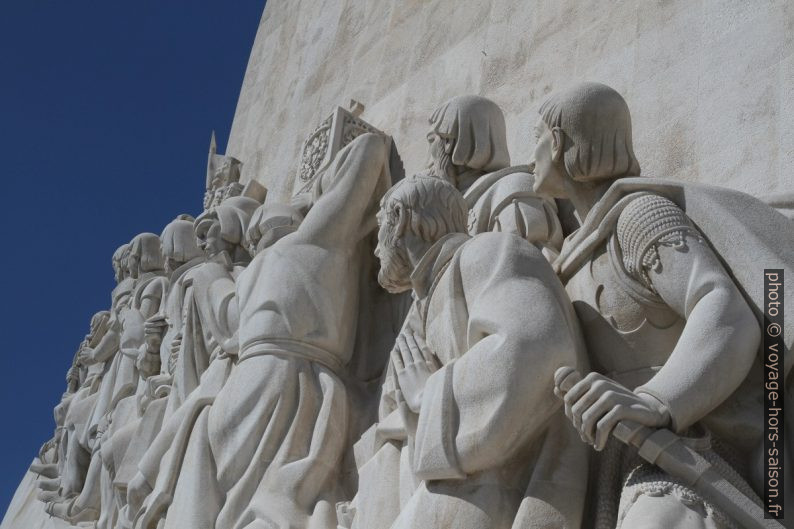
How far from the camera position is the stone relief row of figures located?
3.47 metres

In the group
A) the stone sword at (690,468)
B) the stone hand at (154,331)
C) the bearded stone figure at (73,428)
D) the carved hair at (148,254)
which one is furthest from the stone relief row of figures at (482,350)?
the carved hair at (148,254)

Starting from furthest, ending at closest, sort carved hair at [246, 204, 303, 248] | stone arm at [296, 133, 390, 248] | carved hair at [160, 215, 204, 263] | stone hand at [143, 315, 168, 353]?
carved hair at [160, 215, 204, 263]
stone hand at [143, 315, 168, 353]
carved hair at [246, 204, 303, 248]
stone arm at [296, 133, 390, 248]

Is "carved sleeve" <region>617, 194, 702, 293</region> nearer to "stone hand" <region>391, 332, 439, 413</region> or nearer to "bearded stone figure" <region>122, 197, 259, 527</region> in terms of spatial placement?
"stone hand" <region>391, 332, 439, 413</region>

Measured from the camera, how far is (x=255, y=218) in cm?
661

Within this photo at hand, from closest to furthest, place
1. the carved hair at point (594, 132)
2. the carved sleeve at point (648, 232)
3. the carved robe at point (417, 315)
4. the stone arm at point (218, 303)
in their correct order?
the carved sleeve at point (648, 232) → the carved hair at point (594, 132) → the carved robe at point (417, 315) → the stone arm at point (218, 303)

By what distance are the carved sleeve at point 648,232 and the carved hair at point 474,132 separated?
1.58 meters

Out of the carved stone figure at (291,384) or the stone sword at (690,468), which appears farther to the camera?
the carved stone figure at (291,384)

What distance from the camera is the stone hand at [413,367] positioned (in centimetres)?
416

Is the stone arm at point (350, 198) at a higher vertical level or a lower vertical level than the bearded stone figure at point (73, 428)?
lower

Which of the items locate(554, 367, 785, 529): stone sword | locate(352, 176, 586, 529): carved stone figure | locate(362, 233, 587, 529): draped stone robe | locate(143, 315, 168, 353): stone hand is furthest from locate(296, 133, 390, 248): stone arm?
locate(554, 367, 785, 529): stone sword

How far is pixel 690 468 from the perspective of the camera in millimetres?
3248

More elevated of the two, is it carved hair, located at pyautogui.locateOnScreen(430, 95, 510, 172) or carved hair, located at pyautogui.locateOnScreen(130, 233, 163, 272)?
carved hair, located at pyautogui.locateOnScreen(130, 233, 163, 272)

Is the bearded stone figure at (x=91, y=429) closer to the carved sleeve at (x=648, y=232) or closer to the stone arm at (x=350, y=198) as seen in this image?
the stone arm at (x=350, y=198)

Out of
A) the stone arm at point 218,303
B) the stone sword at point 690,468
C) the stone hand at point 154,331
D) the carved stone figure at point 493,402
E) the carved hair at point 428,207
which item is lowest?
the stone sword at point 690,468
